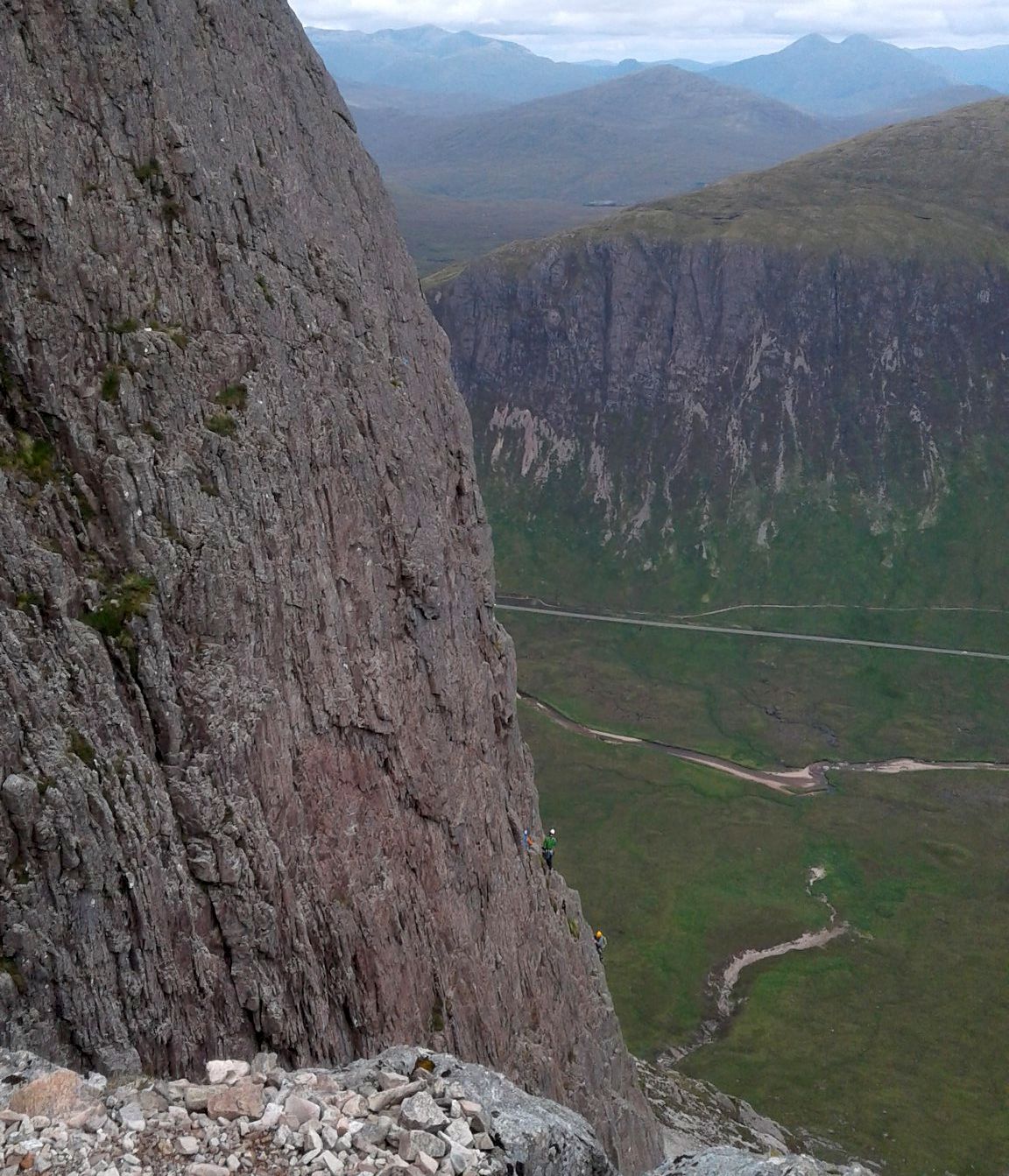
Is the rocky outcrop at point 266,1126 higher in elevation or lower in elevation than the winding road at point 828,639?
higher

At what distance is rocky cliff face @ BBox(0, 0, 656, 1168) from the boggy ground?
57112 mm

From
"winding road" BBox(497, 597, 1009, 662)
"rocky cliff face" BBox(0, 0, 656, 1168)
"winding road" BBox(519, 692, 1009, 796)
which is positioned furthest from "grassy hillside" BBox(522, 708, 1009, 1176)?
"rocky cliff face" BBox(0, 0, 656, 1168)

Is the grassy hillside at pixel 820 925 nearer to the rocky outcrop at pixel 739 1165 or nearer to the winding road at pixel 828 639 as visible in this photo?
the winding road at pixel 828 639

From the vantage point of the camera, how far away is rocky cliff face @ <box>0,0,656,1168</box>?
28.1 m

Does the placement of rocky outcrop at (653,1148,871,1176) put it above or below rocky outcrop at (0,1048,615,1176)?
below

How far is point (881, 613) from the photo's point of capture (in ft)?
650

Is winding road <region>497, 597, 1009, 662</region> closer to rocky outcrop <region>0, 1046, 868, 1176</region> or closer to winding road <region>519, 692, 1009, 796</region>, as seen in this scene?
winding road <region>519, 692, 1009, 796</region>

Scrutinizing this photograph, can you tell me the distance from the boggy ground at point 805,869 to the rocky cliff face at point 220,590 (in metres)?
57.1

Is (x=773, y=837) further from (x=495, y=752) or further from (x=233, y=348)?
(x=233, y=348)

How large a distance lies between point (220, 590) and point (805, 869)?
365 feet

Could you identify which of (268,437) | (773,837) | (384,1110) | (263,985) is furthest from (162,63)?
(773,837)

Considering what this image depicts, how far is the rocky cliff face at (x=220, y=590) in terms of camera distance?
28141mm

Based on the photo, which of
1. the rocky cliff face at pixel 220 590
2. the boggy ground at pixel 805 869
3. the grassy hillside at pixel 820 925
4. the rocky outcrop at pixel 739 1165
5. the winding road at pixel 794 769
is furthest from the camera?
the winding road at pixel 794 769

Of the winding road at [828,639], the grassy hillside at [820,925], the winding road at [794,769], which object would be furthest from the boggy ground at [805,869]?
the winding road at [828,639]
